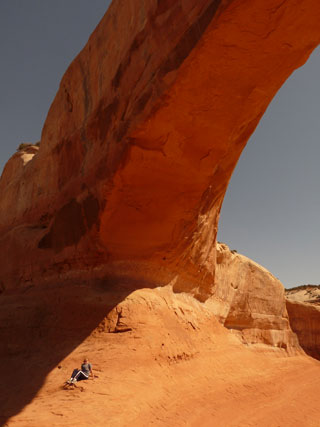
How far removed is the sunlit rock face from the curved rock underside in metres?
0.03

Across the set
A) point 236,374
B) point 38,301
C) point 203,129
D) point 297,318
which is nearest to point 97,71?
point 203,129

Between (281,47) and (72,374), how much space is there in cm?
606

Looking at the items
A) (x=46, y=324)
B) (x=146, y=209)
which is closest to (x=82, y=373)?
(x=46, y=324)

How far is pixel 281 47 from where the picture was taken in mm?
5438

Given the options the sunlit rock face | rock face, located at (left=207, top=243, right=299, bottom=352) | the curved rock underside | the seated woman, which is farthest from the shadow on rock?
rock face, located at (left=207, top=243, right=299, bottom=352)

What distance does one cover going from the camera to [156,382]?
18.4ft

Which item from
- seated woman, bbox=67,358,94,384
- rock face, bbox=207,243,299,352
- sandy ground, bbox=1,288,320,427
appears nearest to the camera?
sandy ground, bbox=1,288,320,427

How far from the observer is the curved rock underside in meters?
5.29

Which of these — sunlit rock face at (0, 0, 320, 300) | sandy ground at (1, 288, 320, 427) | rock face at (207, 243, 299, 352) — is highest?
sunlit rock face at (0, 0, 320, 300)

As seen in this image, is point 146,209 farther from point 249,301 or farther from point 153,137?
point 249,301

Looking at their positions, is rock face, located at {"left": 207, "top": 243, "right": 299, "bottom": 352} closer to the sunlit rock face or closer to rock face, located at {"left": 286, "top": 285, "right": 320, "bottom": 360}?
rock face, located at {"left": 286, "top": 285, "right": 320, "bottom": 360}

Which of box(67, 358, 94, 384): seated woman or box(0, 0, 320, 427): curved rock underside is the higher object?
box(0, 0, 320, 427): curved rock underside

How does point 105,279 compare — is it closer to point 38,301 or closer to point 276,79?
point 38,301

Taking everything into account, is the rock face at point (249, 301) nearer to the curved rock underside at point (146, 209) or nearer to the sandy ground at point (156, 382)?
the curved rock underside at point (146, 209)
